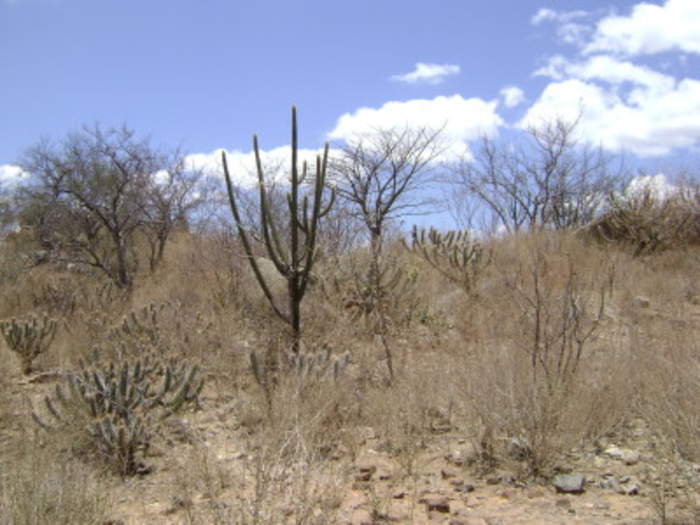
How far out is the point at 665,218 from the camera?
1256 cm

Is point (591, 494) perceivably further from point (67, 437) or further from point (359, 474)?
point (67, 437)

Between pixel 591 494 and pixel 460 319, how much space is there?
4.95 m

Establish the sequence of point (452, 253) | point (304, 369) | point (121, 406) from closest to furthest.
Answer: point (121, 406) → point (304, 369) → point (452, 253)

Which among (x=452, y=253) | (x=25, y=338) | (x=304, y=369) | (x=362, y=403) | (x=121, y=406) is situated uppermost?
(x=452, y=253)

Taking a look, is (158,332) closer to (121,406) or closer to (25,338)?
(25,338)

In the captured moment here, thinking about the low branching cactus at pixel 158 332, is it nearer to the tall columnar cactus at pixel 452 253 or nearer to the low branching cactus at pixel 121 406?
the low branching cactus at pixel 121 406

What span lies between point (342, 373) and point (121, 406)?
1.82 meters

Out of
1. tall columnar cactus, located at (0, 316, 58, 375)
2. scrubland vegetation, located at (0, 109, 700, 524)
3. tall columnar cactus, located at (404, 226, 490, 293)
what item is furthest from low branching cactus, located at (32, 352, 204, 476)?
tall columnar cactus, located at (404, 226, 490, 293)

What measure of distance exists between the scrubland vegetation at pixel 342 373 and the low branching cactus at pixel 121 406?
0.02 metres

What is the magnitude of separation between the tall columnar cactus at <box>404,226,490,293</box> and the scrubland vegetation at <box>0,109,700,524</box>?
0.18ft

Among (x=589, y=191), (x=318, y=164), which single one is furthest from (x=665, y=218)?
(x=318, y=164)

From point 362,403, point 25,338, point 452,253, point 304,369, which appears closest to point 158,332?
point 25,338

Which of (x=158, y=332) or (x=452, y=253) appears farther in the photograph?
(x=452, y=253)

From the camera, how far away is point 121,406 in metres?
4.74
